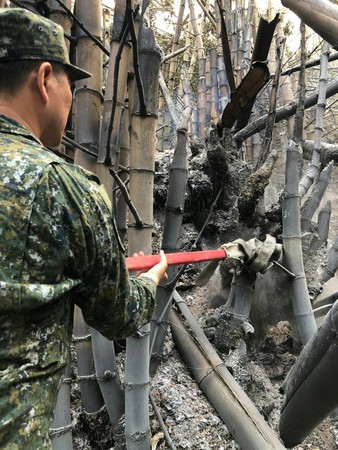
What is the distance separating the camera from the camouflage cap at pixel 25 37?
82 cm


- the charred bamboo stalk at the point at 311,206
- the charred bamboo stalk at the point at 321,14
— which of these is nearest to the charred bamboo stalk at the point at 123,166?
the charred bamboo stalk at the point at 321,14

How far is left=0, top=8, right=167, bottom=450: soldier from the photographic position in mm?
720

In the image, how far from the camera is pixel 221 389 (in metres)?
2.21

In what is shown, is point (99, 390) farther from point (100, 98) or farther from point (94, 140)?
point (100, 98)

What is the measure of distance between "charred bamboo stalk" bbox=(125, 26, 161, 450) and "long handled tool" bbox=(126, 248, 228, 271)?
0.27 meters

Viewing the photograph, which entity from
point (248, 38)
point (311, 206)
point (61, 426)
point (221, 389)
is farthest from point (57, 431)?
point (248, 38)

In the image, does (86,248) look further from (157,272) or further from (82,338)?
(82,338)

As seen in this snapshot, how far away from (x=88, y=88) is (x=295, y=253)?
1.47 metres

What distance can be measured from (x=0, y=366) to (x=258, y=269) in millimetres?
1717

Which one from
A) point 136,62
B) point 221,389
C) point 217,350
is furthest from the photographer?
point 217,350

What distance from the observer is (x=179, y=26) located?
16.9 feet

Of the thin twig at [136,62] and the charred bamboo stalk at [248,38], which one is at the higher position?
the charred bamboo stalk at [248,38]

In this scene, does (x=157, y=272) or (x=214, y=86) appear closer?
(x=157, y=272)

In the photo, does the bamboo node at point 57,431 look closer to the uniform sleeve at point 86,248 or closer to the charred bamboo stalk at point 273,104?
the uniform sleeve at point 86,248
